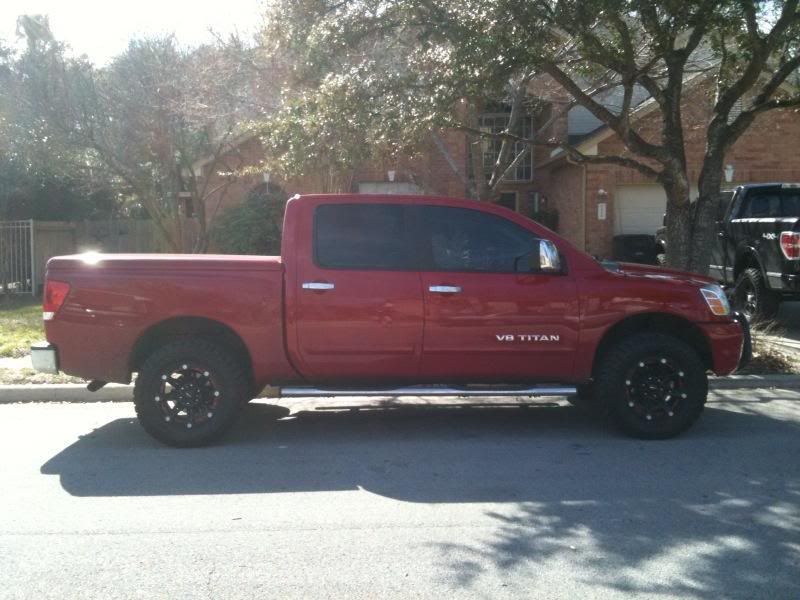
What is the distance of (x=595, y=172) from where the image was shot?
17906 mm

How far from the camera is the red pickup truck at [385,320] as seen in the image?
6.71 m

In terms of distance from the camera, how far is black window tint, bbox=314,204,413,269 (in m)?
6.84

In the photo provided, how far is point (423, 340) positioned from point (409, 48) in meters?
4.95

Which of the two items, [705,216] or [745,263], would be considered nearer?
[705,216]

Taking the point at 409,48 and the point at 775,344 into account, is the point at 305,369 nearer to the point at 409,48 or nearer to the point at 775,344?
the point at 409,48

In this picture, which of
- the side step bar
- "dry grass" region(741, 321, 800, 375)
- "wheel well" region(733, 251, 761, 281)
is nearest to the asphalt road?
the side step bar

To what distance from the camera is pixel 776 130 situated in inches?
695

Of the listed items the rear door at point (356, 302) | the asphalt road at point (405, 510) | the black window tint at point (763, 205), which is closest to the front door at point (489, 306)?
the rear door at point (356, 302)

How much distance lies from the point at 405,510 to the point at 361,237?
2491 mm

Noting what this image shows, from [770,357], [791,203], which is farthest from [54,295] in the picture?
[791,203]

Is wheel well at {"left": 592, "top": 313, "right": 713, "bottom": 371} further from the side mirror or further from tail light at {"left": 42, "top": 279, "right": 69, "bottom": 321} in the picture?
tail light at {"left": 42, "top": 279, "right": 69, "bottom": 321}

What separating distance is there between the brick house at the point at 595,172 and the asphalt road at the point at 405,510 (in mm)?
9609

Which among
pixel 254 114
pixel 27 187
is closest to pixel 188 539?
pixel 254 114

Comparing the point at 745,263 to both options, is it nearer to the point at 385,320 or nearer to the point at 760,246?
the point at 760,246
